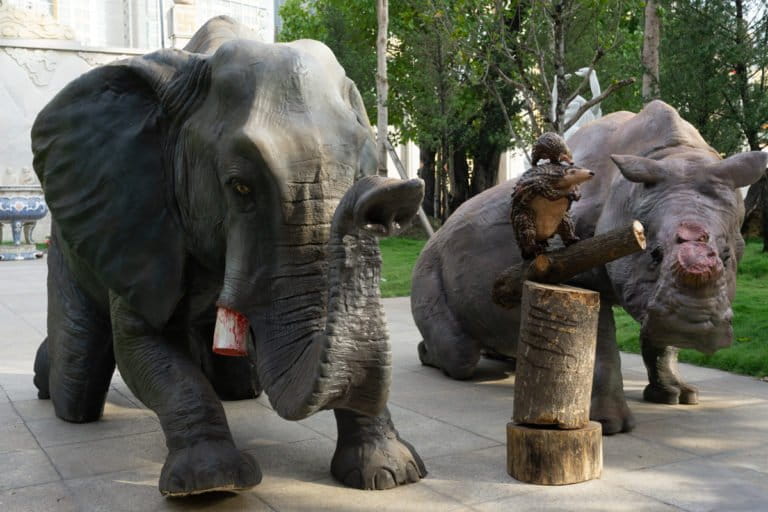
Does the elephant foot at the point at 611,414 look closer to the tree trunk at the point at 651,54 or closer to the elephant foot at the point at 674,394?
the elephant foot at the point at 674,394

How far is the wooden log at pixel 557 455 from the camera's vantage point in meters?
3.95

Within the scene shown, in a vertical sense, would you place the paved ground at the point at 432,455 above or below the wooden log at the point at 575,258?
below

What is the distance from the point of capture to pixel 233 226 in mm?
3568

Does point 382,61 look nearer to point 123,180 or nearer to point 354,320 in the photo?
point 123,180

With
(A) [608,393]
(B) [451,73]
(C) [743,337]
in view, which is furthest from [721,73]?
(B) [451,73]

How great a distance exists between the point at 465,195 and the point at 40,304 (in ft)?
52.0

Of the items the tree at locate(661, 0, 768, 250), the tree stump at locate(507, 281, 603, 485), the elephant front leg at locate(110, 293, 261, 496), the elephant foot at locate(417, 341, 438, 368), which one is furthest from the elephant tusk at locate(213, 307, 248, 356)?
the tree at locate(661, 0, 768, 250)

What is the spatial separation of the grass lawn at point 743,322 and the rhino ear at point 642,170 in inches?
95.6

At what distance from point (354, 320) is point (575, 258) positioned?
4.36 feet

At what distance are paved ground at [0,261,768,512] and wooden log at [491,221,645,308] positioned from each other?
34.5 inches

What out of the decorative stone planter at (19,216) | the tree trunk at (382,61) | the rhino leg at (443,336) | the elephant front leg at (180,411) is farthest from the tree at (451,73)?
the elephant front leg at (180,411)

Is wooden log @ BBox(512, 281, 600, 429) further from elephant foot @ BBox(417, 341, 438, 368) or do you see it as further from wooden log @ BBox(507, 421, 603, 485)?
elephant foot @ BBox(417, 341, 438, 368)

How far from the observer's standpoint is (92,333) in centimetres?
512

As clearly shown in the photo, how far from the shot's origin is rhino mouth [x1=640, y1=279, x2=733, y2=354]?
4.14m
